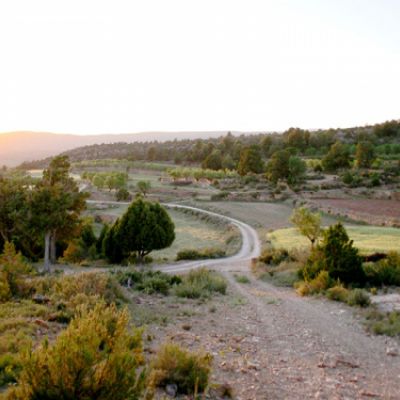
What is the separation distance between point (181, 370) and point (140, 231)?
2605cm

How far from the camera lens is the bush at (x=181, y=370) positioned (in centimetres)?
866

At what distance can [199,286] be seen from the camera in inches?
773

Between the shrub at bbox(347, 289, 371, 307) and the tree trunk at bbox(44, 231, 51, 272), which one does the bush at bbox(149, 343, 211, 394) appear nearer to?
the shrub at bbox(347, 289, 371, 307)

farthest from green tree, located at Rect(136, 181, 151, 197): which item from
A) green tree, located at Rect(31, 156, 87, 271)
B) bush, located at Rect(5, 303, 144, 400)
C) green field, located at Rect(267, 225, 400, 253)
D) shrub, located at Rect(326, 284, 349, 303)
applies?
bush, located at Rect(5, 303, 144, 400)

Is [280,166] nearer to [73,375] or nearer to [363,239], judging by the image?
[363,239]

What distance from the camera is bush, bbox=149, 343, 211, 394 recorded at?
8.66 metres

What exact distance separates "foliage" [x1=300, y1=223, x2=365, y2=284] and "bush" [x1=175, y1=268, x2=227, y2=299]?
4.70 metres

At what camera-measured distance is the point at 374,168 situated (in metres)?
93.2

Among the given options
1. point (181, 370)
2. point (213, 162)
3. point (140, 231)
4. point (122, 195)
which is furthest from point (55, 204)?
point (213, 162)

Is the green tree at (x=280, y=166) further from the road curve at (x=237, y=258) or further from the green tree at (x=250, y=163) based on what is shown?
the road curve at (x=237, y=258)

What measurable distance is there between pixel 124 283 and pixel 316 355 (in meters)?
10.0

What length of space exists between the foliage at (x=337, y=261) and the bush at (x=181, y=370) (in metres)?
13.8

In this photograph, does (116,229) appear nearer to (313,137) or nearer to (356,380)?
(356,380)

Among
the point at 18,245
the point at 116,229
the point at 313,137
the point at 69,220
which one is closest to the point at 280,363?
the point at 69,220
